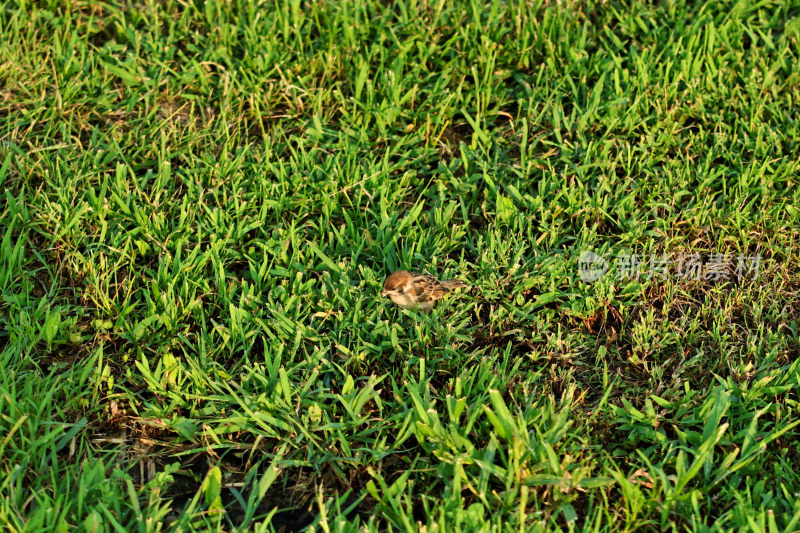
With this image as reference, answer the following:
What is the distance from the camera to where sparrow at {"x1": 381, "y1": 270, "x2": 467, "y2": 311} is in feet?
12.4

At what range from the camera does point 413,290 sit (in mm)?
3783

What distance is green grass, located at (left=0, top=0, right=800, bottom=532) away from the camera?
3.25 m

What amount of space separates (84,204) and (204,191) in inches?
22.8

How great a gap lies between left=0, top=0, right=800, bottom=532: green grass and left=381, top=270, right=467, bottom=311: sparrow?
0.08m

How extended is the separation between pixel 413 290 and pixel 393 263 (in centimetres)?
37

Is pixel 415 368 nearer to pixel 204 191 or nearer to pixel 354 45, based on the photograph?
pixel 204 191

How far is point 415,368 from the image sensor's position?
3.70 metres

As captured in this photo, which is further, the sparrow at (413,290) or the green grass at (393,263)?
the sparrow at (413,290)

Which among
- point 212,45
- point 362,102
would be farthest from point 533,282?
point 212,45

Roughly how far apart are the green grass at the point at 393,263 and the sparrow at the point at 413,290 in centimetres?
8

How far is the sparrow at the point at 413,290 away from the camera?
3783mm

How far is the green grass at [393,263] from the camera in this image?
10.7ft

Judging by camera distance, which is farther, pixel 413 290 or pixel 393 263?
pixel 393 263

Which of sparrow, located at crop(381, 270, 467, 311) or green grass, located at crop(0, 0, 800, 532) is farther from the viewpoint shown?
sparrow, located at crop(381, 270, 467, 311)
